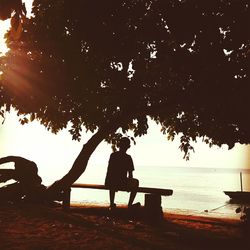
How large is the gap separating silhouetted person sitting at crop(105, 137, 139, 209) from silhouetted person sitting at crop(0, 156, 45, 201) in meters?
3.90

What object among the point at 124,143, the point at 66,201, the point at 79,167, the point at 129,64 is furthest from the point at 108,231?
the point at 129,64

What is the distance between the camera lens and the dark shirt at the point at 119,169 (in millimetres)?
10656

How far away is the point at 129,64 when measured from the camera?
12695mm

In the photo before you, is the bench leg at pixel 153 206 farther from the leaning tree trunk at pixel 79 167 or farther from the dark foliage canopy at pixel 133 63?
the leaning tree trunk at pixel 79 167

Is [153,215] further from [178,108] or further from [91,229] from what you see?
[178,108]

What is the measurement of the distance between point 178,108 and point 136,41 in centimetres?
320

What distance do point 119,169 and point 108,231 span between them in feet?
8.82

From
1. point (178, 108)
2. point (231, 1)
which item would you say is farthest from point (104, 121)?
Result: point (231, 1)

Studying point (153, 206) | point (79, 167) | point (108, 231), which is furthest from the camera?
point (79, 167)

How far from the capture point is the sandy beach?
6973 mm

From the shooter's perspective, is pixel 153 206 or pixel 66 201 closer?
pixel 153 206

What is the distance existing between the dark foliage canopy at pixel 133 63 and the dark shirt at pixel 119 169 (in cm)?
212

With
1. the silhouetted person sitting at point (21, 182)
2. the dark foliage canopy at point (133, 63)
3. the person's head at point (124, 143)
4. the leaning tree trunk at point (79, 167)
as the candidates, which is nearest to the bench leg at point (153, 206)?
the person's head at point (124, 143)

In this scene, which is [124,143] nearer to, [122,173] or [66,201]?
[122,173]
